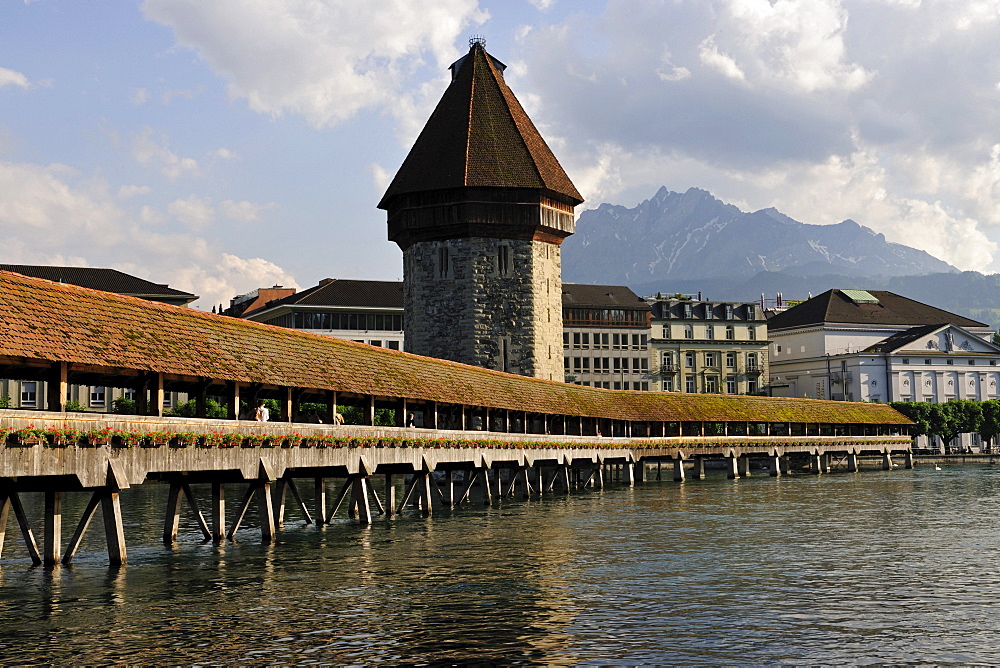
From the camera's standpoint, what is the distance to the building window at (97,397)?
86625 mm

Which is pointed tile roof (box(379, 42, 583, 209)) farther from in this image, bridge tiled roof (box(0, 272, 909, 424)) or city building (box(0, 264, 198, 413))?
city building (box(0, 264, 198, 413))

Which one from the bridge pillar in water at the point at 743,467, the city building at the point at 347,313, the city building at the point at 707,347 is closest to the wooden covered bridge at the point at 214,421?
the bridge pillar in water at the point at 743,467

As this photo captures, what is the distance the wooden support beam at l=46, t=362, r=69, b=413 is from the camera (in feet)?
78.3

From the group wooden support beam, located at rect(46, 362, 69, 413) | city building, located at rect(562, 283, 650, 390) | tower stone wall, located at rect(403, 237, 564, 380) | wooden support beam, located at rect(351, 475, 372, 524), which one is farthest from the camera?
city building, located at rect(562, 283, 650, 390)

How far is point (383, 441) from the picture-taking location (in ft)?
123

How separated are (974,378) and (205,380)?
111778 mm

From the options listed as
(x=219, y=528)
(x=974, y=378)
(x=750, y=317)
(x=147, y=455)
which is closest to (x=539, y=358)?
(x=219, y=528)

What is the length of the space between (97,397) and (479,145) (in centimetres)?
3850

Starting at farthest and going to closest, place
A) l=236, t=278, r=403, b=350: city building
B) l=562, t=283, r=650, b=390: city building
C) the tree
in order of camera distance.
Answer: l=562, t=283, r=650, b=390: city building → the tree → l=236, t=278, r=403, b=350: city building

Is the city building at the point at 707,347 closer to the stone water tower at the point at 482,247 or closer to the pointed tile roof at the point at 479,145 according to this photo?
the pointed tile roof at the point at 479,145

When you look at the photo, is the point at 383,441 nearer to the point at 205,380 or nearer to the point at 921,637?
the point at 205,380

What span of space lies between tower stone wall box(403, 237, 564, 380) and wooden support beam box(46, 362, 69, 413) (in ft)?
137

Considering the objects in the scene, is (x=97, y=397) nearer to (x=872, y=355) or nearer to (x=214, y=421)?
(x=214, y=421)

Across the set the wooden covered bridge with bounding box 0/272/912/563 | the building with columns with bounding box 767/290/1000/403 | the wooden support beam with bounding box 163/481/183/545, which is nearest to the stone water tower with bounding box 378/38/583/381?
the wooden covered bridge with bounding box 0/272/912/563
